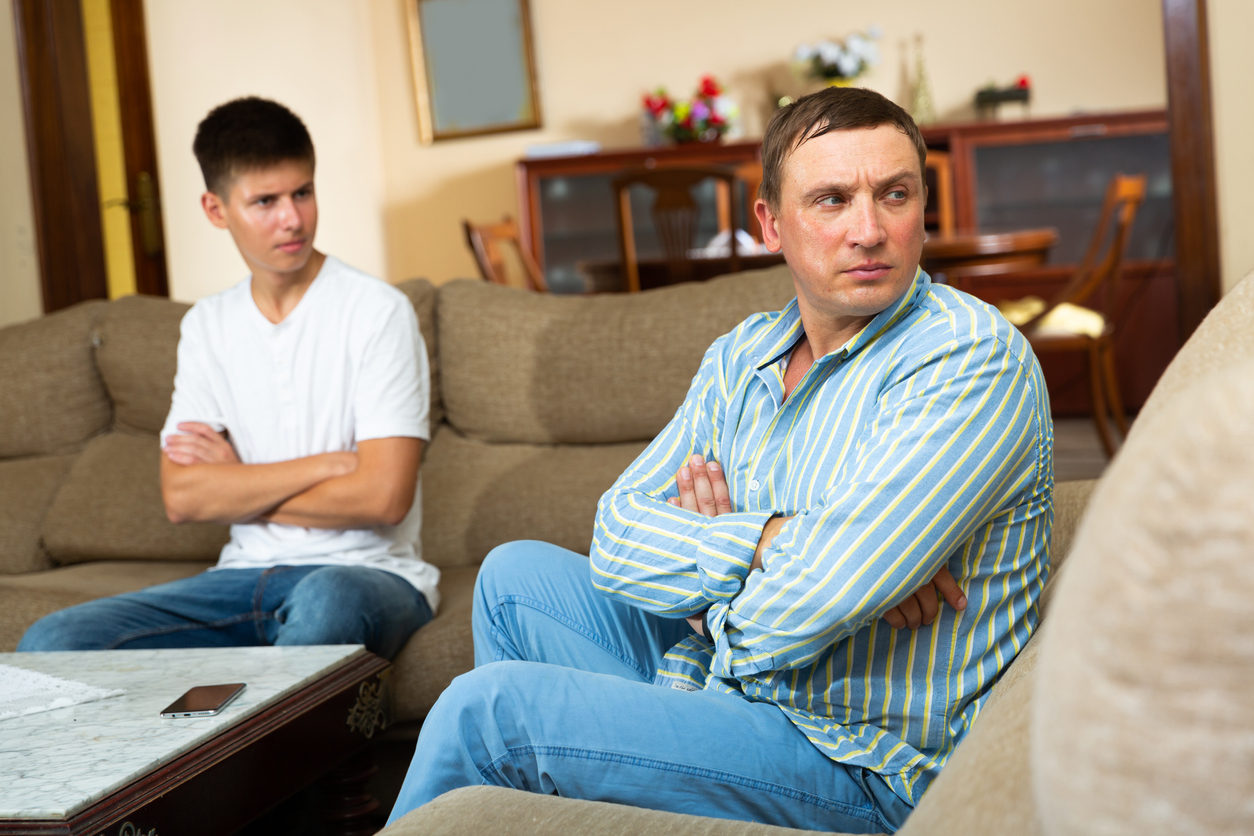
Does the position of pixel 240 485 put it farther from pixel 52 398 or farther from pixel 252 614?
pixel 52 398

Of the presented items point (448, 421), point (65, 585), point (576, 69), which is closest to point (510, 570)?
point (448, 421)

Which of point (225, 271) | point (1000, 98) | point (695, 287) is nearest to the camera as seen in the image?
point (695, 287)

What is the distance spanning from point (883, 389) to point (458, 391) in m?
1.28

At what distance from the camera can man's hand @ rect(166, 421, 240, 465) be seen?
1771 mm

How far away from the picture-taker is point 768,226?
1.23 metres

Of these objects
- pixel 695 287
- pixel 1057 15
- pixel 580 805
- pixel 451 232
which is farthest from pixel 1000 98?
pixel 580 805

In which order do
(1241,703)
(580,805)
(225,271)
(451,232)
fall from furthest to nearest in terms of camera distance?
(451,232)
(225,271)
(580,805)
(1241,703)

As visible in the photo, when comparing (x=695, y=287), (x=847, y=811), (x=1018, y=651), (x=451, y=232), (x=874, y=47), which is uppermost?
(x=874, y=47)

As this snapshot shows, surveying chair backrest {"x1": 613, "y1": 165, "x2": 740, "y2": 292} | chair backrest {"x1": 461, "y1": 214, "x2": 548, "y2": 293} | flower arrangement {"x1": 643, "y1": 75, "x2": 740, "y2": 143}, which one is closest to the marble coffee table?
chair backrest {"x1": 613, "y1": 165, "x2": 740, "y2": 292}

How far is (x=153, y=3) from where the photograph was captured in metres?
4.02

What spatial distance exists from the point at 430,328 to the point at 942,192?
138 inches

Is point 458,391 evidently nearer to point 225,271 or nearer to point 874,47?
point 225,271

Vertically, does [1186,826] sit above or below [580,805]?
above

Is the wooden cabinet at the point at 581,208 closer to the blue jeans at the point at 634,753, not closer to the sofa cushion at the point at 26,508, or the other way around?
the sofa cushion at the point at 26,508
